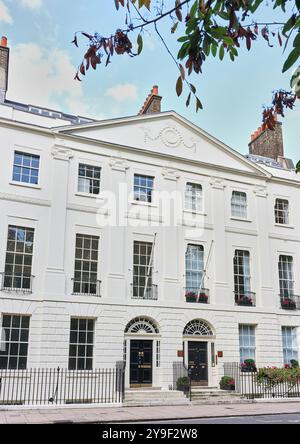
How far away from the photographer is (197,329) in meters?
23.8

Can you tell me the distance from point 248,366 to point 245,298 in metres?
3.42

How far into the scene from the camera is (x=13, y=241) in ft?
69.1

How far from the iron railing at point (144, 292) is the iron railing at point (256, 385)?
15.9 ft

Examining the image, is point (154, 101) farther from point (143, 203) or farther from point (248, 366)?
point (248, 366)

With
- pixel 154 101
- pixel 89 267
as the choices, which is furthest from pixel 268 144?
pixel 89 267

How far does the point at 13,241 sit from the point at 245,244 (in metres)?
12.1

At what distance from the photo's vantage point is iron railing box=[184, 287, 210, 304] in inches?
938

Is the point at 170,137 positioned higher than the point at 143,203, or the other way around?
the point at 170,137

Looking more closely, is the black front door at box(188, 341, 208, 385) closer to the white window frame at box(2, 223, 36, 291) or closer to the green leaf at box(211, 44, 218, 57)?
the white window frame at box(2, 223, 36, 291)

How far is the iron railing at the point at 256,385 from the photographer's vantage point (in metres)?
22.7

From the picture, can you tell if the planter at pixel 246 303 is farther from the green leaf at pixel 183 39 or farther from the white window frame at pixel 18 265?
the green leaf at pixel 183 39

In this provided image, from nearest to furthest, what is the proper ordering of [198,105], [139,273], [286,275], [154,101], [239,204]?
[198,105], [139,273], [239,204], [286,275], [154,101]

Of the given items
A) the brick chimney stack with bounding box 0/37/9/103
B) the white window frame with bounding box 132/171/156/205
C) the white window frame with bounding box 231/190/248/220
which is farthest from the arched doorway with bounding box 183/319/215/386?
the brick chimney stack with bounding box 0/37/9/103
